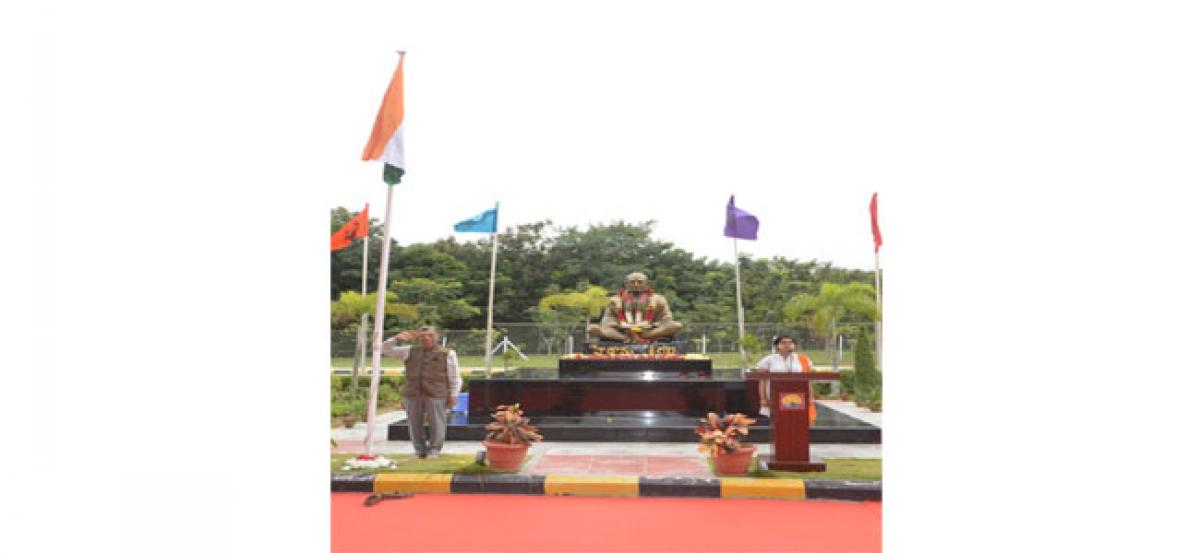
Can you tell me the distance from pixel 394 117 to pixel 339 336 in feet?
38.9

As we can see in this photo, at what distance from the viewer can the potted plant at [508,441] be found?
18.1 ft

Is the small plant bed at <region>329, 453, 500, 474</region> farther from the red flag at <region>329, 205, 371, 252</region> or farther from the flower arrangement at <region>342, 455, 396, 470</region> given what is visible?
the red flag at <region>329, 205, 371, 252</region>

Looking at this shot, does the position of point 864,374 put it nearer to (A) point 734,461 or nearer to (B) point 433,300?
(A) point 734,461

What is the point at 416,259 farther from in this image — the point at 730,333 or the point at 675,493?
the point at 675,493

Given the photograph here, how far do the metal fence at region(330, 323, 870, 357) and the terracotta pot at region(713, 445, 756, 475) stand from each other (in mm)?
10141

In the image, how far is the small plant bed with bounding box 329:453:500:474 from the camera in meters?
5.45

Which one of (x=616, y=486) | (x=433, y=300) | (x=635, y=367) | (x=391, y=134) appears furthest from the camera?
(x=433, y=300)

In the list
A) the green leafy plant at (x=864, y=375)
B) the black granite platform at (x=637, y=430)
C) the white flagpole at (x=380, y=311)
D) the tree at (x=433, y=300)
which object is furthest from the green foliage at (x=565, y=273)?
the white flagpole at (x=380, y=311)

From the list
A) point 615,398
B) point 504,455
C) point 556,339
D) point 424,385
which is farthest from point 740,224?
point 556,339

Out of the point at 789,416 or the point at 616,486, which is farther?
the point at 789,416

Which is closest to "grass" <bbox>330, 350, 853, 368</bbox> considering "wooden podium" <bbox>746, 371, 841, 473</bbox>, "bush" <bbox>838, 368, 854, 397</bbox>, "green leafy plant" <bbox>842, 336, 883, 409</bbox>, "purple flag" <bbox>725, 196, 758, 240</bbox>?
"bush" <bbox>838, 368, 854, 397</bbox>

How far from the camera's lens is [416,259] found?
830 inches

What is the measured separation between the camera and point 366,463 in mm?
5582

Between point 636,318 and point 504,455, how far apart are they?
549 cm
